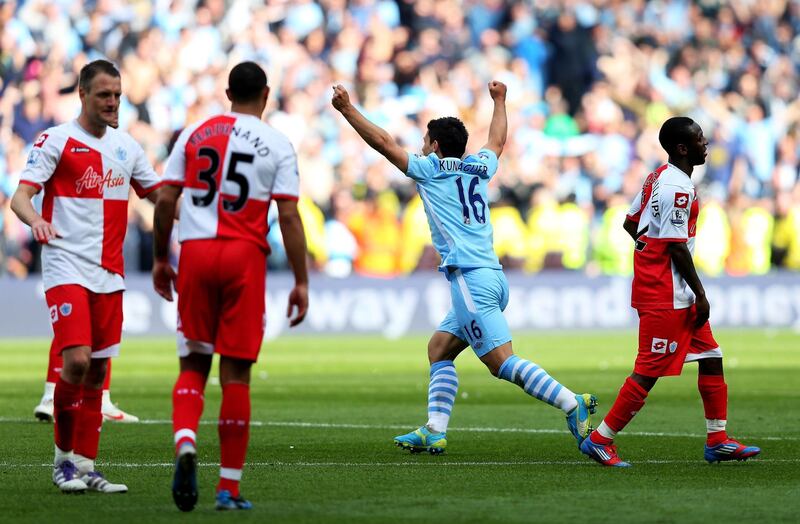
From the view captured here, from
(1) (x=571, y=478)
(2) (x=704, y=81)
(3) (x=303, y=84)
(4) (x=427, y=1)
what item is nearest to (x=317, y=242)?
(3) (x=303, y=84)

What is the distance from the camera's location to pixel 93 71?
764 cm

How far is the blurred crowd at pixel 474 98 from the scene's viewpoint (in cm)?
A: 2450

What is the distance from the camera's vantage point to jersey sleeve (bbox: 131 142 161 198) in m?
7.96

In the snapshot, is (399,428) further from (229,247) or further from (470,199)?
(229,247)

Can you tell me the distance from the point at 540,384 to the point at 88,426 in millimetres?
2735

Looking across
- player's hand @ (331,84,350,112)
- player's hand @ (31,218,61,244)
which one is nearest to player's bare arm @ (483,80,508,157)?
player's hand @ (331,84,350,112)

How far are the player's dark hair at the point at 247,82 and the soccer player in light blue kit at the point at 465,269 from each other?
2.24m

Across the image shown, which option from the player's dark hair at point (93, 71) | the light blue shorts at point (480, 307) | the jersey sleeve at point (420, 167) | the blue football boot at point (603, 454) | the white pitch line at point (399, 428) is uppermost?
the player's dark hair at point (93, 71)

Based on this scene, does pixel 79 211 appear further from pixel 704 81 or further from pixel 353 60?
pixel 704 81

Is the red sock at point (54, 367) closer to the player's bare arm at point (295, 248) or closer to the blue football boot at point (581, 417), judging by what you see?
the blue football boot at point (581, 417)

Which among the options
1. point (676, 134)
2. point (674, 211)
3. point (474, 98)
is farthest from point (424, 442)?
point (474, 98)

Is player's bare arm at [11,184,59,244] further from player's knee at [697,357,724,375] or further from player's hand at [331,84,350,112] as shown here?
player's knee at [697,357,724,375]

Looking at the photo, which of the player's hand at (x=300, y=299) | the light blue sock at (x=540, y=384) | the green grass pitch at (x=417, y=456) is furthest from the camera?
the light blue sock at (x=540, y=384)

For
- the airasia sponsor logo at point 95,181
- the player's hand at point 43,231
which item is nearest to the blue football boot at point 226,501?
the player's hand at point 43,231
